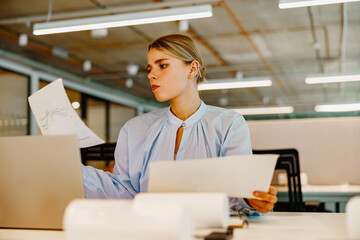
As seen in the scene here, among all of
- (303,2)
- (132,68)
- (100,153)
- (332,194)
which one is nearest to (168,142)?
(100,153)

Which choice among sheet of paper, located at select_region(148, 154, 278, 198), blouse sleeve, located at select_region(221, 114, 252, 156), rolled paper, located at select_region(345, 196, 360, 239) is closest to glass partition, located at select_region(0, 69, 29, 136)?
blouse sleeve, located at select_region(221, 114, 252, 156)

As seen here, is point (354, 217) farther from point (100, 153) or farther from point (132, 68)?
point (132, 68)

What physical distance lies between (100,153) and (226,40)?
4986 millimetres

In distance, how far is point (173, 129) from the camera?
159 centimetres

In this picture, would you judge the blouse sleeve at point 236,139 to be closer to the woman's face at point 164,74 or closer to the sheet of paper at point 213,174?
the woman's face at point 164,74

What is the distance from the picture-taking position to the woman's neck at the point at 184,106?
163 centimetres

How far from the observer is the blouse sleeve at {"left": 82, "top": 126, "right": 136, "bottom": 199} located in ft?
4.28

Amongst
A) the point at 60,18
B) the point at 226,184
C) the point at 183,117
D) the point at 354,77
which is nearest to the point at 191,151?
the point at 183,117

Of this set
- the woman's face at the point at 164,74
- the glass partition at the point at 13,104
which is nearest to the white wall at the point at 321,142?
the woman's face at the point at 164,74

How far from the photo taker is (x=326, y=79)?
251 inches

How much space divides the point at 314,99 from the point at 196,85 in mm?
11458

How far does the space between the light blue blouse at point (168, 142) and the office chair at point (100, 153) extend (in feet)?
2.62

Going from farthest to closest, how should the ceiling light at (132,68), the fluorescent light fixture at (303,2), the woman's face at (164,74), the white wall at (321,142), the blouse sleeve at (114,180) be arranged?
the ceiling light at (132,68), the fluorescent light fixture at (303,2), the white wall at (321,142), the woman's face at (164,74), the blouse sleeve at (114,180)

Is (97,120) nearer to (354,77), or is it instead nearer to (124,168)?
(354,77)
